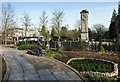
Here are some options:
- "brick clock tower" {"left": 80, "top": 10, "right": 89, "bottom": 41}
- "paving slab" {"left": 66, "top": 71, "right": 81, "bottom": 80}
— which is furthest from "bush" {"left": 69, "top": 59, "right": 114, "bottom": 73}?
"brick clock tower" {"left": 80, "top": 10, "right": 89, "bottom": 41}

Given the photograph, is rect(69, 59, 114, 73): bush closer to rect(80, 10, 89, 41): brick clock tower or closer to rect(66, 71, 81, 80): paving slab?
rect(66, 71, 81, 80): paving slab

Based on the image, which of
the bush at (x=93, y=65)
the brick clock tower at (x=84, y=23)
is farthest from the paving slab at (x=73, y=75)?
the brick clock tower at (x=84, y=23)

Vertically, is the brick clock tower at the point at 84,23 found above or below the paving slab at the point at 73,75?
above

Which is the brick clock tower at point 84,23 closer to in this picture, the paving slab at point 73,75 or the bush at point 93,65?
the bush at point 93,65

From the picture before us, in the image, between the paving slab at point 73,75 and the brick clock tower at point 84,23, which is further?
the brick clock tower at point 84,23

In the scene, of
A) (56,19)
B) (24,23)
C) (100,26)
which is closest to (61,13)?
(56,19)

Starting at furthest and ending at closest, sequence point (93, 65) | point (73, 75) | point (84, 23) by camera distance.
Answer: point (84, 23), point (93, 65), point (73, 75)

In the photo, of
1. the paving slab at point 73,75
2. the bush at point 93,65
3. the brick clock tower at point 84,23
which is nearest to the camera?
the paving slab at point 73,75

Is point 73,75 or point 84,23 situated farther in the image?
point 84,23

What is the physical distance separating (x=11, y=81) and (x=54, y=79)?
1832 mm

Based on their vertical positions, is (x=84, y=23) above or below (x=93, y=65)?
above

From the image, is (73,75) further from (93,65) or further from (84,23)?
(84,23)

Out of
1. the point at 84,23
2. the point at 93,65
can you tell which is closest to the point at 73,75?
the point at 93,65

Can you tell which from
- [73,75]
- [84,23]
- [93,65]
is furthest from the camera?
[84,23]
